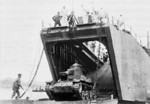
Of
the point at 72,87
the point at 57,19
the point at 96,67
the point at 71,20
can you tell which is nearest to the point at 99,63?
the point at 96,67

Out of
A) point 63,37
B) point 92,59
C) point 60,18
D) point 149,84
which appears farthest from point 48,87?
point 149,84

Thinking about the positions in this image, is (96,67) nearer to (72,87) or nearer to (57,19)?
(57,19)

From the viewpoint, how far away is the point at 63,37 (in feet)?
52.7

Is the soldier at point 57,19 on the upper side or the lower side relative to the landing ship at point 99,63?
upper

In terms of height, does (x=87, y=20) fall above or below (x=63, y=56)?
above

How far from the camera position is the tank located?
548 inches

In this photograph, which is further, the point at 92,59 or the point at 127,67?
the point at 92,59

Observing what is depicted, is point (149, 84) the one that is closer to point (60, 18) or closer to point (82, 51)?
point (82, 51)

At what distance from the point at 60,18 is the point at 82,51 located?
3.40 m

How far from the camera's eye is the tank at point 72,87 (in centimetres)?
1392

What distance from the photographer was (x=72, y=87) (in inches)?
543

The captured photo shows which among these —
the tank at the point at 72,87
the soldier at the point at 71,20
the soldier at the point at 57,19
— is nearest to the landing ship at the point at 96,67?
the tank at the point at 72,87

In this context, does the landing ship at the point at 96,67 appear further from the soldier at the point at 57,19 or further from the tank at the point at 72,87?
the soldier at the point at 57,19

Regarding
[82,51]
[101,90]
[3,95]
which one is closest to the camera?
[101,90]
